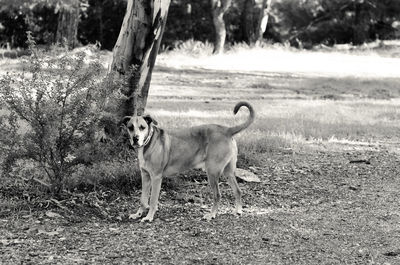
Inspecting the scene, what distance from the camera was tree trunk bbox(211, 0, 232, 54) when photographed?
82.9 ft

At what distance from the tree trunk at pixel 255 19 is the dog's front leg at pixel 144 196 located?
849 inches

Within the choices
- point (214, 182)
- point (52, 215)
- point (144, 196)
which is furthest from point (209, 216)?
point (52, 215)

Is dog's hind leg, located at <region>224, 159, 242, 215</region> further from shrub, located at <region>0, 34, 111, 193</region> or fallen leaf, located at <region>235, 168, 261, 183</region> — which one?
shrub, located at <region>0, 34, 111, 193</region>

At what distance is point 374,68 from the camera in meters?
22.7

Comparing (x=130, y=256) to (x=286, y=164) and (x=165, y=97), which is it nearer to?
(x=286, y=164)

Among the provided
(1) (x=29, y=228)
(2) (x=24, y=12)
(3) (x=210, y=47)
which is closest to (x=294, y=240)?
(1) (x=29, y=228)

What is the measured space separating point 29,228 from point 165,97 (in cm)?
1000

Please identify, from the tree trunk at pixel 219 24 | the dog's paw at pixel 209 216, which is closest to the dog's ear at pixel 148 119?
the dog's paw at pixel 209 216

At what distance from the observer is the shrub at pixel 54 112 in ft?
22.7

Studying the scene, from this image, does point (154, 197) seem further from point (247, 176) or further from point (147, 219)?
point (247, 176)

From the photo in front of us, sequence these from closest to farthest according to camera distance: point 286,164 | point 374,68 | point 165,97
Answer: point 286,164 < point 165,97 < point 374,68

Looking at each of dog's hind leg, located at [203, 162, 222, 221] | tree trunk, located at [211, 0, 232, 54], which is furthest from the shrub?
tree trunk, located at [211, 0, 232, 54]

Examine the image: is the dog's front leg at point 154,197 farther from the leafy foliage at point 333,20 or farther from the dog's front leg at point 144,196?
the leafy foliage at point 333,20

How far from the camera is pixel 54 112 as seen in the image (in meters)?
6.86
